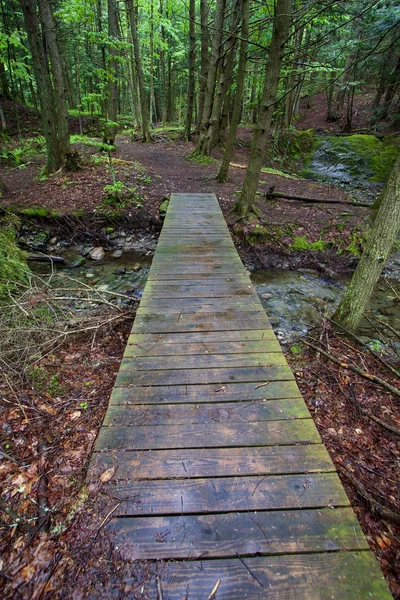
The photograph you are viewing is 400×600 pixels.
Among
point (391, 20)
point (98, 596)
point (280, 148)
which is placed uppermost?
point (391, 20)

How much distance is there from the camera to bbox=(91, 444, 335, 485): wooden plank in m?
1.90

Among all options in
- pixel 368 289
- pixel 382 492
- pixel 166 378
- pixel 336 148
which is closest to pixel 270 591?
pixel 382 492

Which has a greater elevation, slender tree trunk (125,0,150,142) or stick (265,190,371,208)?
slender tree trunk (125,0,150,142)

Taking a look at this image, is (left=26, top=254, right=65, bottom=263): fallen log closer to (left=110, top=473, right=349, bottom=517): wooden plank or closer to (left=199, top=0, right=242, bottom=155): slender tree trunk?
(left=110, top=473, right=349, bottom=517): wooden plank

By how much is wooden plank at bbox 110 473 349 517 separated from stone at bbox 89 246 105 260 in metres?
6.56

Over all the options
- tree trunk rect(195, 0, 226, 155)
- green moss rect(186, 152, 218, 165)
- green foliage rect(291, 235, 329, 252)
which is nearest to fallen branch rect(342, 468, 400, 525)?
green foliage rect(291, 235, 329, 252)

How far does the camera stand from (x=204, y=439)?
2121 mm

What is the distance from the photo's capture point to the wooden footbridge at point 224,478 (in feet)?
4.85

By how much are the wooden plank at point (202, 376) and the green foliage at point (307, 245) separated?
5978 millimetres

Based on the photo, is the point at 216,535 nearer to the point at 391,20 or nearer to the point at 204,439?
the point at 204,439

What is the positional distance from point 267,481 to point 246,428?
40cm

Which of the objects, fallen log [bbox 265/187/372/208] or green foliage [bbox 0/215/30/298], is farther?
fallen log [bbox 265/187/372/208]

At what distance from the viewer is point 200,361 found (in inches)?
113

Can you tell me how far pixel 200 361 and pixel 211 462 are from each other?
3.37 feet
